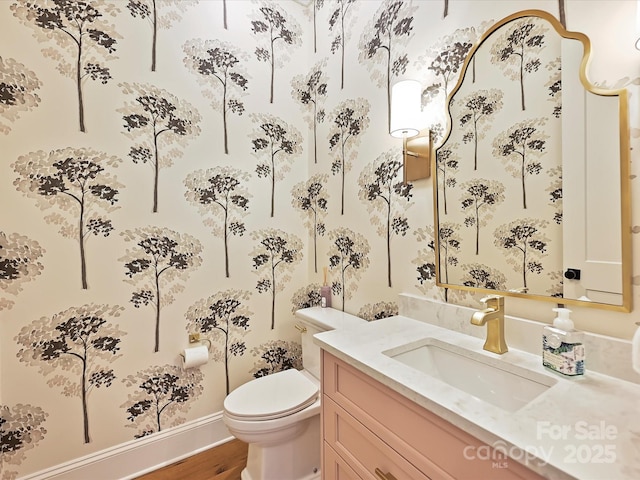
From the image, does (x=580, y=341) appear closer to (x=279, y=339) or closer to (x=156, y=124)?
(x=279, y=339)

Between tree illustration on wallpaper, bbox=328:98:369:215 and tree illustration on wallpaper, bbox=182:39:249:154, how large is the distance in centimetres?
59

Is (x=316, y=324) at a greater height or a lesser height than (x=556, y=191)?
lesser

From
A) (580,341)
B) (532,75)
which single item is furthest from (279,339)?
(532,75)

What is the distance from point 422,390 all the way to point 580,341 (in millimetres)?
443

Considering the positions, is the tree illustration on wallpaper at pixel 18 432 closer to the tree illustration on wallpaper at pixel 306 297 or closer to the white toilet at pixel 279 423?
the white toilet at pixel 279 423

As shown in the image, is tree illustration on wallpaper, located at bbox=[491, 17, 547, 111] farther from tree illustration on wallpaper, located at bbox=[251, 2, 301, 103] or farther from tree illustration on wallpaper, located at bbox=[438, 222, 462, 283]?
tree illustration on wallpaper, located at bbox=[251, 2, 301, 103]

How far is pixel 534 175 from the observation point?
909 millimetres

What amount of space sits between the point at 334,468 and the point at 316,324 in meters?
0.72

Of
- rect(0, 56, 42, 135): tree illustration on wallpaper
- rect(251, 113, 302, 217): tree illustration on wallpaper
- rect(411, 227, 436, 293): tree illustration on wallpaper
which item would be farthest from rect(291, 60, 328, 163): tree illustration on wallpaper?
rect(0, 56, 42, 135): tree illustration on wallpaper

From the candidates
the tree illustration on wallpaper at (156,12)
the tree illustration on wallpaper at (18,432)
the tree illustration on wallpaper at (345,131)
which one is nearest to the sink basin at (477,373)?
the tree illustration on wallpaper at (345,131)

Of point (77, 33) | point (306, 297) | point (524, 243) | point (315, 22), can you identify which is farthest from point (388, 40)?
point (306, 297)

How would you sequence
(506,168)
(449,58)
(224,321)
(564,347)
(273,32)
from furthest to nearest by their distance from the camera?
1. (273,32)
2. (224,321)
3. (449,58)
4. (506,168)
5. (564,347)

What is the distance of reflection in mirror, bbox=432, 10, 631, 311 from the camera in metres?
0.77

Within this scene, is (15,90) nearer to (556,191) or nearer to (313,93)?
(313,93)
